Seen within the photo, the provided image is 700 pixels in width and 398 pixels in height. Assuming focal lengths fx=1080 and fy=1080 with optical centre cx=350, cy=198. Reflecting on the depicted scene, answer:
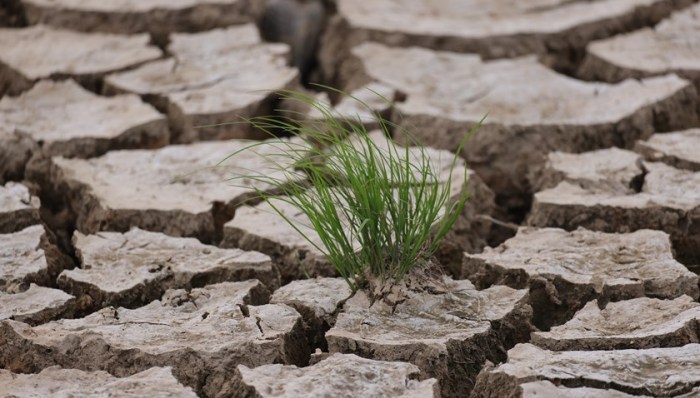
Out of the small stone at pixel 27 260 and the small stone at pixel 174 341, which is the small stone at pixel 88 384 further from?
the small stone at pixel 27 260

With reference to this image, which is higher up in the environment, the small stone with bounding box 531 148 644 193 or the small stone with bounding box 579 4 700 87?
the small stone with bounding box 579 4 700 87

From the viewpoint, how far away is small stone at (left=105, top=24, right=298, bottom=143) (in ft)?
9.78

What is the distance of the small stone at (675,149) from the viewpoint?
2659mm

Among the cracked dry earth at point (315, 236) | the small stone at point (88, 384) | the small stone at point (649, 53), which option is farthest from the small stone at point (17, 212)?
the small stone at point (649, 53)

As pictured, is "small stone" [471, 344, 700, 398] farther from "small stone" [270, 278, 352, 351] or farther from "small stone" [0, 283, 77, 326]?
"small stone" [0, 283, 77, 326]

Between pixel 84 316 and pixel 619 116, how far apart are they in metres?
1.52

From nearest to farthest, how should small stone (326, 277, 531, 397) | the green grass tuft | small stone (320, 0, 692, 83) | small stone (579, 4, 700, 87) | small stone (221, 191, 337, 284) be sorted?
1. small stone (326, 277, 531, 397)
2. the green grass tuft
3. small stone (221, 191, 337, 284)
4. small stone (579, 4, 700, 87)
5. small stone (320, 0, 692, 83)

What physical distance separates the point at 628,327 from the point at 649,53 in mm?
1534

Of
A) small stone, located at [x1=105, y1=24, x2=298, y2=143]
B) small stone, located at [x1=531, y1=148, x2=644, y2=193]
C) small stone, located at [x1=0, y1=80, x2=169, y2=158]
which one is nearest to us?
small stone, located at [x1=531, y1=148, x2=644, y2=193]

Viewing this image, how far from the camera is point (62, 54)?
10.9ft

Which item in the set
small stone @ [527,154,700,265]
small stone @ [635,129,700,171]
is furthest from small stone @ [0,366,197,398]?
small stone @ [635,129,700,171]

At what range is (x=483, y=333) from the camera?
6.37 ft

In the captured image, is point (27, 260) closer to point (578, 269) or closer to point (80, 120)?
point (80, 120)

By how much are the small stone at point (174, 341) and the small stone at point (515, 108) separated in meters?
0.84
